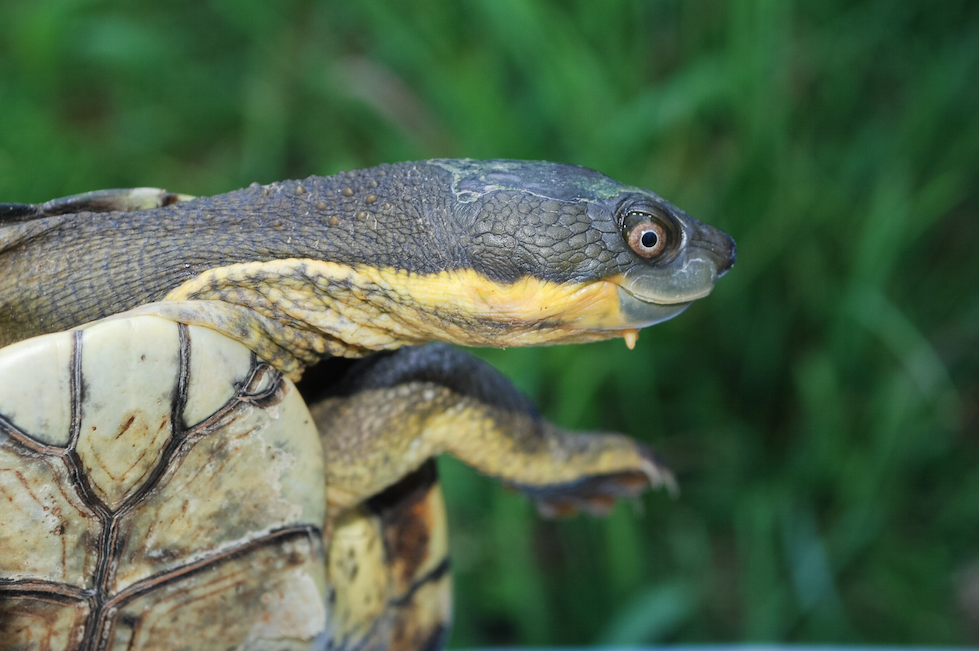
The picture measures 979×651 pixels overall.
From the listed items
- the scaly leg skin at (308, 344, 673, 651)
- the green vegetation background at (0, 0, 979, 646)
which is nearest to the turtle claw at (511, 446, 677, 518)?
the scaly leg skin at (308, 344, 673, 651)

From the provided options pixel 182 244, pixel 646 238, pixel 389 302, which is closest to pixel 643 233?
pixel 646 238

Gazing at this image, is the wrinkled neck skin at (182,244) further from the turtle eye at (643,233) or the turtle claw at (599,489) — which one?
the turtle claw at (599,489)

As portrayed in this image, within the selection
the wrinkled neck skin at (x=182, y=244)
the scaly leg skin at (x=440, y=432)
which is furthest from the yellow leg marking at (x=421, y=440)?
the wrinkled neck skin at (x=182, y=244)

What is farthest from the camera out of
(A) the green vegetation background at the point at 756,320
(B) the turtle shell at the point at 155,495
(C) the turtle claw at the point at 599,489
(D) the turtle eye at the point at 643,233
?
(A) the green vegetation background at the point at 756,320

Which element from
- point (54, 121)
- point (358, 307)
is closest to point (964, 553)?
point (358, 307)

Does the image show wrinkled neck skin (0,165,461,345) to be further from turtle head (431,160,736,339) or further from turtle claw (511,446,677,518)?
turtle claw (511,446,677,518)

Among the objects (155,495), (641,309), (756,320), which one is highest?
(756,320)

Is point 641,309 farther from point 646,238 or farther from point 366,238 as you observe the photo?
point 366,238
